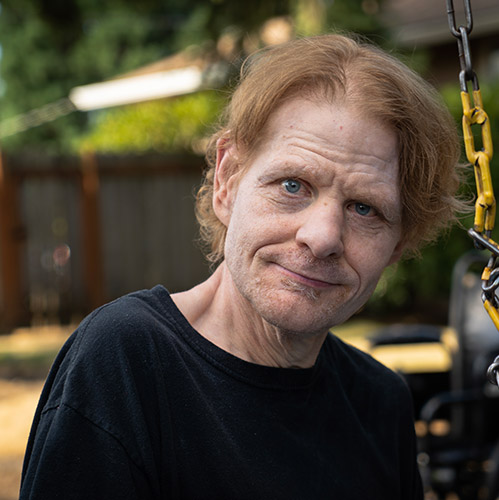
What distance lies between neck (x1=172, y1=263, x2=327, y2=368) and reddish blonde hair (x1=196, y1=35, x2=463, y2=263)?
0.30 meters

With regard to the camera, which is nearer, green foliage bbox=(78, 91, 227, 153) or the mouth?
the mouth

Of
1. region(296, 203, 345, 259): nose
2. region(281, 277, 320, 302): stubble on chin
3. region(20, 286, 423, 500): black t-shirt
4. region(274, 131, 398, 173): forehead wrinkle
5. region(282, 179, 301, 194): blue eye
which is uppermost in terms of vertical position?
region(274, 131, 398, 173): forehead wrinkle

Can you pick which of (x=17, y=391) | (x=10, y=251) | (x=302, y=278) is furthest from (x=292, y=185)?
(x=10, y=251)

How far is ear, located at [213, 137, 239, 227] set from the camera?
149 centimetres

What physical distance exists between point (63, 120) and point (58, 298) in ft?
77.2

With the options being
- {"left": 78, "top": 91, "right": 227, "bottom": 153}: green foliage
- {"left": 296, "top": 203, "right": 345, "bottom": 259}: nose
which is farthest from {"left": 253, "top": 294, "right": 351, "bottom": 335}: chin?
→ {"left": 78, "top": 91, "right": 227, "bottom": 153}: green foliage

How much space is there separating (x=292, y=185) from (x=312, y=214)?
7 cm

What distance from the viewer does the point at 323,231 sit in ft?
4.28

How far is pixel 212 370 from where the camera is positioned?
137 cm

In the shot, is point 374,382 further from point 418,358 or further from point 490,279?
point 418,358

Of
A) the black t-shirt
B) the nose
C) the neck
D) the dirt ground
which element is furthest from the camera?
the dirt ground

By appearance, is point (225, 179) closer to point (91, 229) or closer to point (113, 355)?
point (113, 355)

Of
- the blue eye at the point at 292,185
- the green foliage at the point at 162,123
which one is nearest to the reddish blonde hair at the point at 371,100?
the blue eye at the point at 292,185

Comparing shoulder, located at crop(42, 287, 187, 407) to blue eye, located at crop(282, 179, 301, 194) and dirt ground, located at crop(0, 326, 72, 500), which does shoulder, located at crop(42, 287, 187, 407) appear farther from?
dirt ground, located at crop(0, 326, 72, 500)
